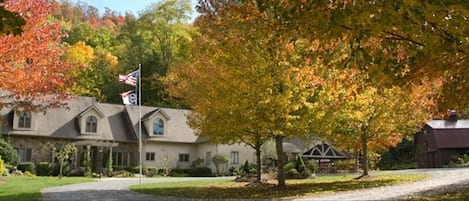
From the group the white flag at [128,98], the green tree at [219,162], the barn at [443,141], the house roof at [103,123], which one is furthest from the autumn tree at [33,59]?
the barn at [443,141]

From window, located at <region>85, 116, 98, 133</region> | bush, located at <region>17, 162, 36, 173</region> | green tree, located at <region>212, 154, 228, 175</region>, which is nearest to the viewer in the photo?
bush, located at <region>17, 162, 36, 173</region>

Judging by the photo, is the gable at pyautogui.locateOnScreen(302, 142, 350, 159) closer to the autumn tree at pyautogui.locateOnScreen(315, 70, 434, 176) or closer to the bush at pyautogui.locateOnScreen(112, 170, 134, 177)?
the autumn tree at pyautogui.locateOnScreen(315, 70, 434, 176)

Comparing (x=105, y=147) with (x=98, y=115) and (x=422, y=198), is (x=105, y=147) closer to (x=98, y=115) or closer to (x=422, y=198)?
(x=98, y=115)

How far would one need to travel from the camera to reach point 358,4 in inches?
232

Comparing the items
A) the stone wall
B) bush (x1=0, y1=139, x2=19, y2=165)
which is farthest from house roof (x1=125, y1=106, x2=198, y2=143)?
bush (x1=0, y1=139, x2=19, y2=165)

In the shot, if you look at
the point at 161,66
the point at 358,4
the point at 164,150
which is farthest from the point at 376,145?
the point at 161,66

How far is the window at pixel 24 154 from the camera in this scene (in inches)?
1486

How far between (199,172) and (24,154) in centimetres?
1323

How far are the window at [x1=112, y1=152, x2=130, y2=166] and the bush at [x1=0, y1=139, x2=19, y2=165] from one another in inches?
336

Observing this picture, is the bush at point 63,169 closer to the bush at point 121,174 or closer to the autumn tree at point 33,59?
the bush at point 121,174

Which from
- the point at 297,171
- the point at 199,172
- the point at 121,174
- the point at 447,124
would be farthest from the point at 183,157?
the point at 447,124

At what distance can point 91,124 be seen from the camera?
133 feet

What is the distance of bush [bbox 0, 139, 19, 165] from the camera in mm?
33594

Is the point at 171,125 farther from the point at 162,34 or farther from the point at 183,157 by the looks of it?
the point at 162,34
